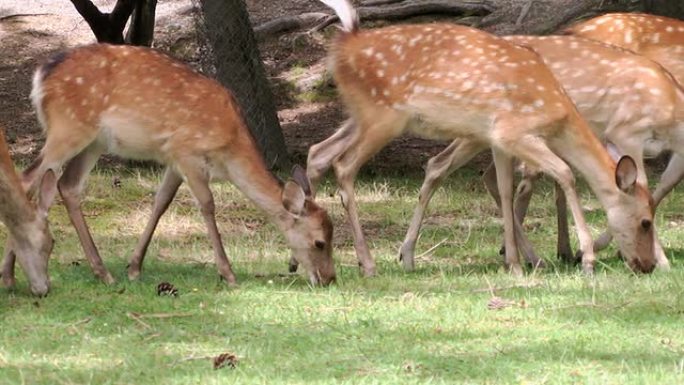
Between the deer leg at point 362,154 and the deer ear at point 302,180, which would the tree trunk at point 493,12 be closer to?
the deer leg at point 362,154

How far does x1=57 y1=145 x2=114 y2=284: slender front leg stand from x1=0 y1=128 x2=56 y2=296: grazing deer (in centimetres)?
44

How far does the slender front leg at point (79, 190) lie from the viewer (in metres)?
8.90

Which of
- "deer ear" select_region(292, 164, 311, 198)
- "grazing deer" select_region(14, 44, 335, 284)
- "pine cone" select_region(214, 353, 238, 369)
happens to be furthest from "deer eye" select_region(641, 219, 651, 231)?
"pine cone" select_region(214, 353, 238, 369)

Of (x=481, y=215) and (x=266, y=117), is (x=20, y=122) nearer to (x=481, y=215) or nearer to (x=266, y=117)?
(x=266, y=117)

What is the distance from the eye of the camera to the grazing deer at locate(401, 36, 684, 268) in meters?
9.67

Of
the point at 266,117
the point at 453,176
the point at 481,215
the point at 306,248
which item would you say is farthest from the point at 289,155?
the point at 306,248

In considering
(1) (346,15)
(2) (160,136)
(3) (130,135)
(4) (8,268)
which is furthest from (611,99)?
(4) (8,268)

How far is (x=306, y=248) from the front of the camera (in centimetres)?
886

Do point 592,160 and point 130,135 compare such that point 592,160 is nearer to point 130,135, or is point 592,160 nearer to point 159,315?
point 130,135

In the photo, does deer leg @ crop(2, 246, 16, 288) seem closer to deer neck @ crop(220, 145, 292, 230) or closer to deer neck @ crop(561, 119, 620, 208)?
deer neck @ crop(220, 145, 292, 230)

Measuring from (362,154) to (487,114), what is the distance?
885 millimetres

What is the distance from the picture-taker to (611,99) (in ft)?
32.2

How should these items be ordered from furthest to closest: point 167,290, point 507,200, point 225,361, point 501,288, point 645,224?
point 507,200 → point 645,224 → point 501,288 → point 167,290 → point 225,361

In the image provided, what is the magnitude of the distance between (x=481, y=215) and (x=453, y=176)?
215 centimetres
